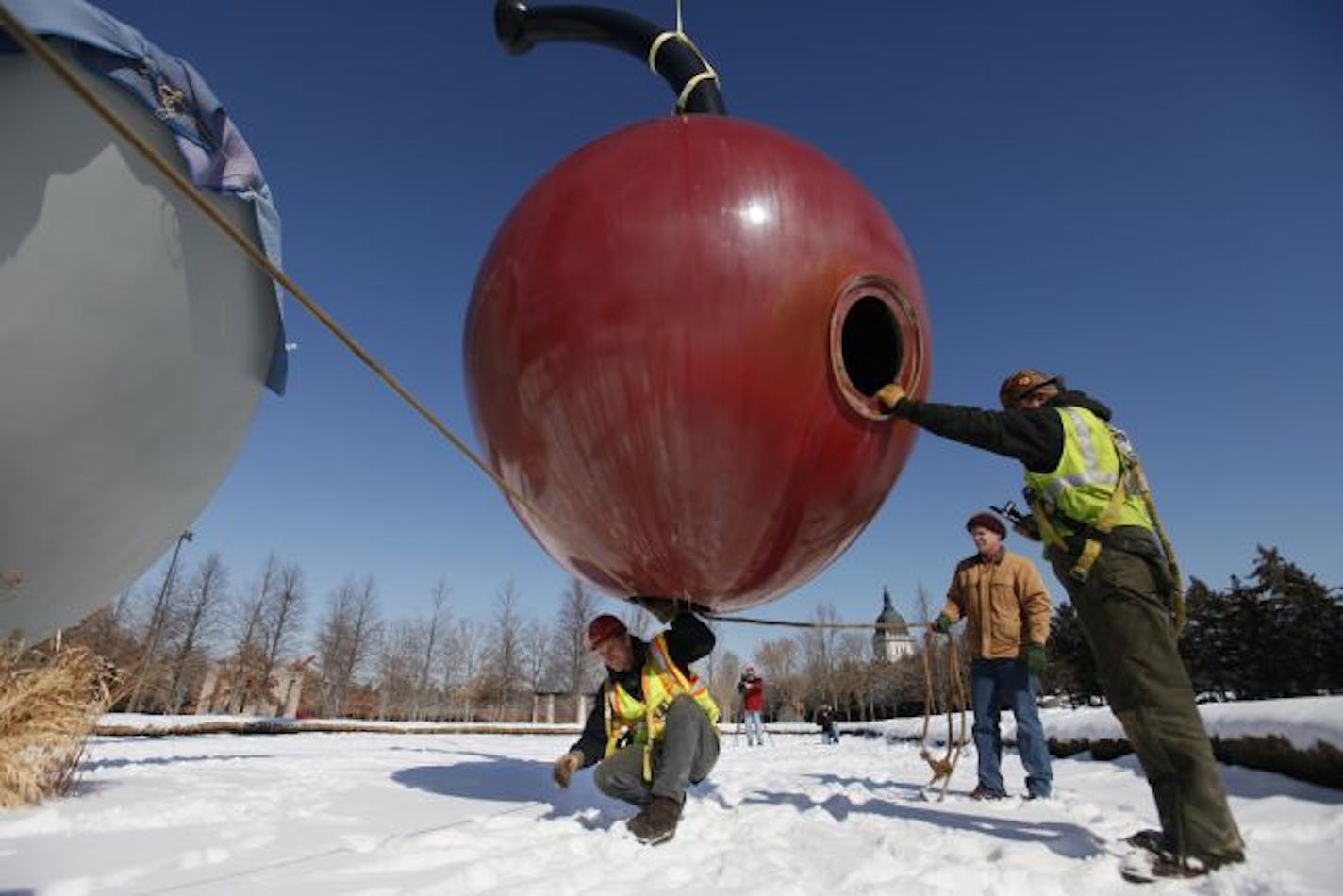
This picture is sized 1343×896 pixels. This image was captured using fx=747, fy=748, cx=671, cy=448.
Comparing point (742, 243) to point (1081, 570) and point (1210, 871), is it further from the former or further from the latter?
→ point (1210, 871)

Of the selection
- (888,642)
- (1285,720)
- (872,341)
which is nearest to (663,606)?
(872,341)

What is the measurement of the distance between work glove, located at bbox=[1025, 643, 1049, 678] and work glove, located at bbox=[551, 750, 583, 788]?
2697 millimetres

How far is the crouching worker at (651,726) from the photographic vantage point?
313 cm

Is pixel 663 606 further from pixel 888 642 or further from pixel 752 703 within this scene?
pixel 888 642

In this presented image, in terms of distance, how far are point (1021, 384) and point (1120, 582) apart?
0.90 metres

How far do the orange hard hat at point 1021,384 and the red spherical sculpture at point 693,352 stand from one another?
0.56 m

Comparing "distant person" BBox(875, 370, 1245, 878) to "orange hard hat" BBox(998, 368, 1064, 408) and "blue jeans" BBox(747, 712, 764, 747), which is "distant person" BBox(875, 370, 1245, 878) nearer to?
"orange hard hat" BBox(998, 368, 1064, 408)

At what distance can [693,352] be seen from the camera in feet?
7.72

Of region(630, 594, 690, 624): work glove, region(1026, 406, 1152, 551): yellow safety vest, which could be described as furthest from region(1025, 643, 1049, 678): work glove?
region(630, 594, 690, 624): work glove

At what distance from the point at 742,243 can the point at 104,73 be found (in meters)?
2.55

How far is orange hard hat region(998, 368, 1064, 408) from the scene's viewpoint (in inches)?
122

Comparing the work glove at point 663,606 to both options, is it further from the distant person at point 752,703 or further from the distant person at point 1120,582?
the distant person at point 752,703

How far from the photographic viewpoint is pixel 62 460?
2855mm

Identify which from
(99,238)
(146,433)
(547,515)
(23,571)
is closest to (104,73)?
(99,238)
